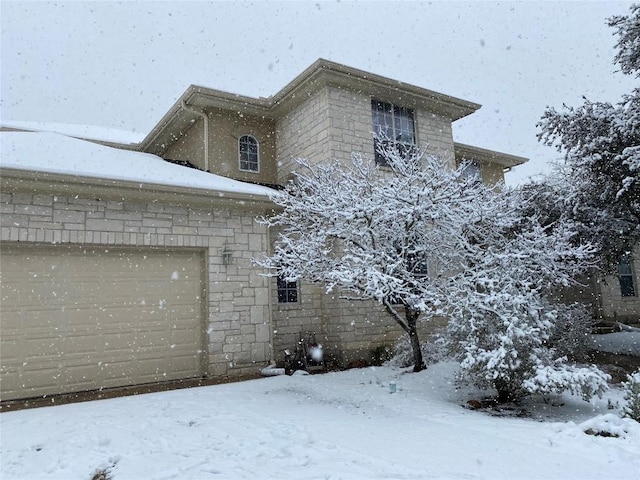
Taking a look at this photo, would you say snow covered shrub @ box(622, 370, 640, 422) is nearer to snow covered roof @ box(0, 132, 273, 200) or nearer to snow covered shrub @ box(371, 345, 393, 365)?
snow covered shrub @ box(371, 345, 393, 365)

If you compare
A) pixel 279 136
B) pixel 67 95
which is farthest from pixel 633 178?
pixel 67 95

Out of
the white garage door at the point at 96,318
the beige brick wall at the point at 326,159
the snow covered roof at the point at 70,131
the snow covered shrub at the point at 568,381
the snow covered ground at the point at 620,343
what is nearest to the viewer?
the snow covered shrub at the point at 568,381

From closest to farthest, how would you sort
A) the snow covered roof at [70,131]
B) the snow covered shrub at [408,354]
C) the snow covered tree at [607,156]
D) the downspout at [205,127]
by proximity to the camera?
the snow covered tree at [607,156]
the snow covered shrub at [408,354]
the downspout at [205,127]
the snow covered roof at [70,131]

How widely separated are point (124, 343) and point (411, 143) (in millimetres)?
7883

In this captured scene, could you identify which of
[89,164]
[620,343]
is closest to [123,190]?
[89,164]

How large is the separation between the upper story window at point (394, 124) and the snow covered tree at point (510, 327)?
4.30m

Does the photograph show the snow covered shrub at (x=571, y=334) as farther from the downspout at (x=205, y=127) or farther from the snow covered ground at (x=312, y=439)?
the downspout at (x=205, y=127)

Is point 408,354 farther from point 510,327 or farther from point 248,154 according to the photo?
point 248,154

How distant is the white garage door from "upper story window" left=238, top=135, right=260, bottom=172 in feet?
12.1

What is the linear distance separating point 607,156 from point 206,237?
7163 mm

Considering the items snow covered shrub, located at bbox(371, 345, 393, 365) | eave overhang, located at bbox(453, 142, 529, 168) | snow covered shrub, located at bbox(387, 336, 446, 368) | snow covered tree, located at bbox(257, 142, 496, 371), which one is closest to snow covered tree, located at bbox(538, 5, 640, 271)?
snow covered tree, located at bbox(257, 142, 496, 371)

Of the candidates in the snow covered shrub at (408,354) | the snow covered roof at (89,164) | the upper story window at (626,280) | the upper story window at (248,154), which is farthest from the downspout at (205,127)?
the upper story window at (626,280)

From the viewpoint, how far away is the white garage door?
695cm

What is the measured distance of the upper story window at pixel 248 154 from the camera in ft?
38.0
